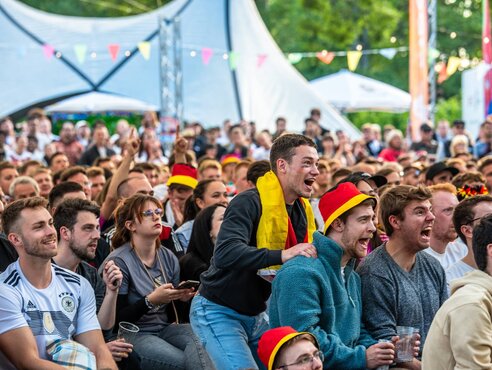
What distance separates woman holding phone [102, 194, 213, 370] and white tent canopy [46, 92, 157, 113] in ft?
66.4

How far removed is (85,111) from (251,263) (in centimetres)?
2272

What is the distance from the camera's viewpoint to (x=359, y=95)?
31.2 meters

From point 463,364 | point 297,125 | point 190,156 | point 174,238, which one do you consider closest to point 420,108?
point 297,125

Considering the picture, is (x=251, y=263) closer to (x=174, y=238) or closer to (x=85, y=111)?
(x=174, y=238)

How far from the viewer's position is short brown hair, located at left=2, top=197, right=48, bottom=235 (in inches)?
251

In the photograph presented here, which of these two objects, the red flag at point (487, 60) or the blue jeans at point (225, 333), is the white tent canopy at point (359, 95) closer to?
the red flag at point (487, 60)

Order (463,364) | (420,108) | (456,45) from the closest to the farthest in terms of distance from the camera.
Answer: (463,364), (420,108), (456,45)

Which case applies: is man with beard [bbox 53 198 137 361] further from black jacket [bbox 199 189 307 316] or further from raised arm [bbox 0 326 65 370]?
raised arm [bbox 0 326 65 370]

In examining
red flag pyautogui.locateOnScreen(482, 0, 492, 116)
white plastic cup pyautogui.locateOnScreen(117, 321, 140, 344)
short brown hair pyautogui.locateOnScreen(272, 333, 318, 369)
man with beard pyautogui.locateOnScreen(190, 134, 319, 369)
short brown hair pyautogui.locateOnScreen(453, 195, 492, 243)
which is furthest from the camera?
red flag pyautogui.locateOnScreen(482, 0, 492, 116)

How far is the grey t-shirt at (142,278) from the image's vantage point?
7465 mm

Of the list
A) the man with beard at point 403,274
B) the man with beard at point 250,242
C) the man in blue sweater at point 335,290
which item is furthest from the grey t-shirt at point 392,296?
the man with beard at point 250,242

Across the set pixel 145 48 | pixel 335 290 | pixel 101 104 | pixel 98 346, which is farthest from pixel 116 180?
pixel 101 104

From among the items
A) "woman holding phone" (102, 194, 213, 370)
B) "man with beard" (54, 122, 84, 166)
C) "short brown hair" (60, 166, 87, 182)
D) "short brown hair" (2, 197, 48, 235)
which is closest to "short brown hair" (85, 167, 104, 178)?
"short brown hair" (60, 166, 87, 182)

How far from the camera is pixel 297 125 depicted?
27281 millimetres
